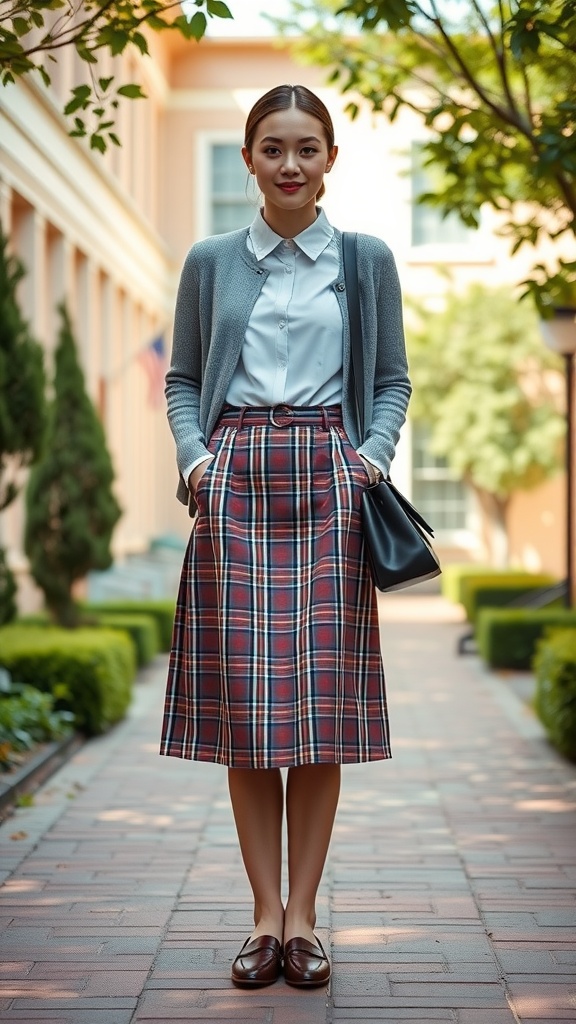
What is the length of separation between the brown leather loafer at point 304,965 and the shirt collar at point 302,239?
1.66 metres

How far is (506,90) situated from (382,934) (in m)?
3.54

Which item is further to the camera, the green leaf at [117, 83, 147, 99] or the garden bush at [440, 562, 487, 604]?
the garden bush at [440, 562, 487, 604]

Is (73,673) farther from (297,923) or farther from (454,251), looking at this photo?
(454,251)

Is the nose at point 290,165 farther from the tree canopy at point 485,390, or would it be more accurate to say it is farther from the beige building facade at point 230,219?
the tree canopy at point 485,390

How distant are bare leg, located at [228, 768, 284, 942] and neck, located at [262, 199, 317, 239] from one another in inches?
51.9

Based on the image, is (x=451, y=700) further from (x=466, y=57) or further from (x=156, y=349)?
(x=156, y=349)

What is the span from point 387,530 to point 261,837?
802 millimetres

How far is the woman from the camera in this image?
10.8ft

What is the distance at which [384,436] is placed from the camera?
11.3 feet

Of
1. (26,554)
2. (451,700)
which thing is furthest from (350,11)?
(26,554)

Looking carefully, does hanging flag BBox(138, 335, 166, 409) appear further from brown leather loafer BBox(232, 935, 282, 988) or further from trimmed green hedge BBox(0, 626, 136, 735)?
brown leather loafer BBox(232, 935, 282, 988)

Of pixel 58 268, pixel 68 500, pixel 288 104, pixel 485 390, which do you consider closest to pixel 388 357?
pixel 288 104

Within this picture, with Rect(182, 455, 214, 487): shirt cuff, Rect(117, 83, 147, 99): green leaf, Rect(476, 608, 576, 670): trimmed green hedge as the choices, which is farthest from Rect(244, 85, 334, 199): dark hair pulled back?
Rect(476, 608, 576, 670): trimmed green hedge

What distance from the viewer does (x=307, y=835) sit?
3.39 metres
